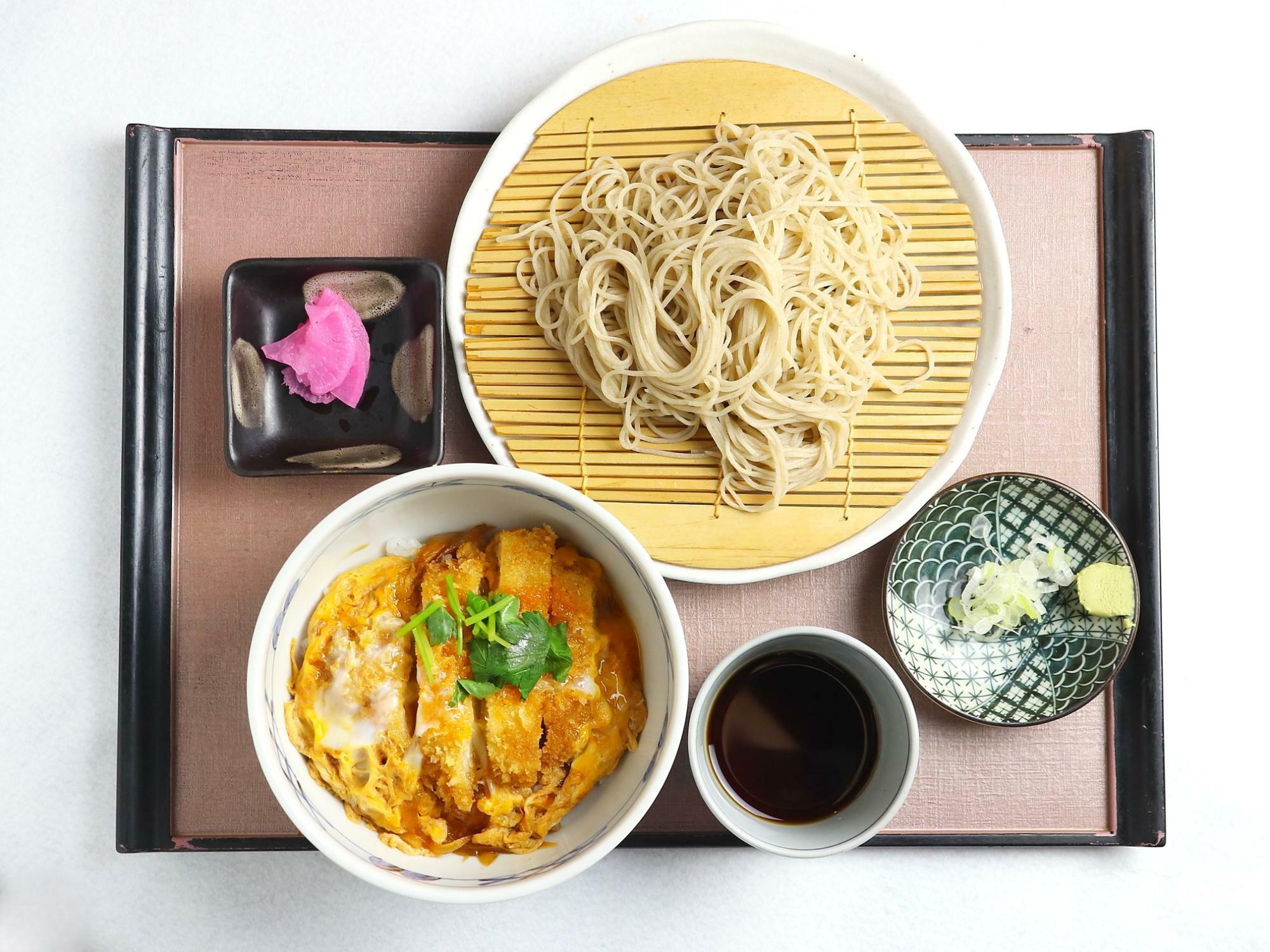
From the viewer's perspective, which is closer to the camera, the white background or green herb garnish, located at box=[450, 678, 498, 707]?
green herb garnish, located at box=[450, 678, 498, 707]

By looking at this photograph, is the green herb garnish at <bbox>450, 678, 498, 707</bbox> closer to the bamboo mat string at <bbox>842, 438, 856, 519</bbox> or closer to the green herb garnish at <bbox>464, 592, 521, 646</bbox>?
the green herb garnish at <bbox>464, 592, 521, 646</bbox>

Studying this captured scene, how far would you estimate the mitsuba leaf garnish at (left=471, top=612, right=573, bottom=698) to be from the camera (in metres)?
1.44

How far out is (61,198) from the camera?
6.72 ft

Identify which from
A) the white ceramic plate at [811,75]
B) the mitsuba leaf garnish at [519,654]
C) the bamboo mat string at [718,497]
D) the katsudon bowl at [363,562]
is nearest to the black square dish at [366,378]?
the white ceramic plate at [811,75]

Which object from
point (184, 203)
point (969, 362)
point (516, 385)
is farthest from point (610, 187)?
point (184, 203)

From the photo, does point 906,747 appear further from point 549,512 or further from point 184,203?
point 184,203

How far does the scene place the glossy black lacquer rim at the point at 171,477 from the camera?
Answer: 6.15ft

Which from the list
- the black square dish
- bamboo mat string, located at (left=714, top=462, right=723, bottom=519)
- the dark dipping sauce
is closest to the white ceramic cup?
the dark dipping sauce

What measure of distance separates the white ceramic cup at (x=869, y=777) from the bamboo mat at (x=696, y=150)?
26 cm

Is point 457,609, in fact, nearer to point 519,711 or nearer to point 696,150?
point 519,711

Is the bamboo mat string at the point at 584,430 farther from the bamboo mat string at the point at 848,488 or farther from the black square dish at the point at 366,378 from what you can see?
the bamboo mat string at the point at 848,488

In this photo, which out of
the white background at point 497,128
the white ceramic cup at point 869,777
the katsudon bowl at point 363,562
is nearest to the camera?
the katsudon bowl at point 363,562

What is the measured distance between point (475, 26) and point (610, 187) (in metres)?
0.62

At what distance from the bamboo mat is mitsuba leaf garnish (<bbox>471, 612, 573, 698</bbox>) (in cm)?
43
